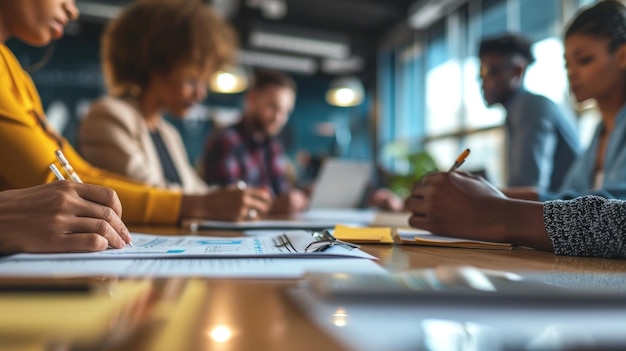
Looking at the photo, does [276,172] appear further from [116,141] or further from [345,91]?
[345,91]

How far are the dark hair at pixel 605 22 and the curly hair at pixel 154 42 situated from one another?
3.98ft

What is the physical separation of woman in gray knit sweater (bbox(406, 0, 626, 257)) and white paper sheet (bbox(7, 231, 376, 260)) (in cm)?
24

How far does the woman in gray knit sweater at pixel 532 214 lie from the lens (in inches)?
24.5

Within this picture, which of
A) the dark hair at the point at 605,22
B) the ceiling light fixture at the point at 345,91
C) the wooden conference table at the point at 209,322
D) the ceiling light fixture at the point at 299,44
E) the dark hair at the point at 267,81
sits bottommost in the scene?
the wooden conference table at the point at 209,322

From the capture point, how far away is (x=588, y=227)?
0.62m

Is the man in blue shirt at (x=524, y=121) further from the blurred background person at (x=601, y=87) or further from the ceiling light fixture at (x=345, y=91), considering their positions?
the ceiling light fixture at (x=345, y=91)

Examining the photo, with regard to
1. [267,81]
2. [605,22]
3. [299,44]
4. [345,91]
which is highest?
[299,44]

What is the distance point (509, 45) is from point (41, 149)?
1.54 meters

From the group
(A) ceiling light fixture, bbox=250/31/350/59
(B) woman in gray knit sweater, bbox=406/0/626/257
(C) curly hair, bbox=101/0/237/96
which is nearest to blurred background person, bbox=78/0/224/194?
(C) curly hair, bbox=101/0/237/96

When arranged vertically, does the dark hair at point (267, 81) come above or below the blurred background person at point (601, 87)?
above

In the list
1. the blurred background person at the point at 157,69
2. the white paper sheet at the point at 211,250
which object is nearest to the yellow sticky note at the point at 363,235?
the white paper sheet at the point at 211,250

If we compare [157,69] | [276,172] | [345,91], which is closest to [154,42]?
[157,69]

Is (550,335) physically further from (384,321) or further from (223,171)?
(223,171)

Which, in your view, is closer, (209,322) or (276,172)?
(209,322)
